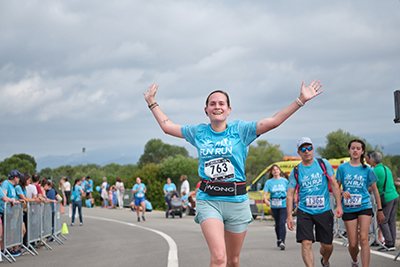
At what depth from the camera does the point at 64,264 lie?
9.44 metres

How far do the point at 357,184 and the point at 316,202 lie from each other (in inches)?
35.2

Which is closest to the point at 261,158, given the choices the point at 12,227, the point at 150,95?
the point at 12,227

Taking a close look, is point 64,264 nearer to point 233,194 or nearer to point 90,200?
point 233,194

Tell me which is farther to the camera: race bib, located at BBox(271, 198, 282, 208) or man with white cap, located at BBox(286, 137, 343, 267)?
race bib, located at BBox(271, 198, 282, 208)

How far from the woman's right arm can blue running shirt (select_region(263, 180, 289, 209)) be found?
6.75 meters

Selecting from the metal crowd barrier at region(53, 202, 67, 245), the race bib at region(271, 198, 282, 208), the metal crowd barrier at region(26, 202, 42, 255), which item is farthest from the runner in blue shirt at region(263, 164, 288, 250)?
the metal crowd barrier at region(53, 202, 67, 245)

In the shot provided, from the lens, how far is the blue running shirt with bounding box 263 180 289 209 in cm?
1157

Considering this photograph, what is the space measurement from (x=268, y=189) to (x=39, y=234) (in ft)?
18.8

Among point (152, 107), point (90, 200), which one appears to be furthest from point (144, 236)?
point (90, 200)

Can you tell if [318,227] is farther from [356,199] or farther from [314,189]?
[356,199]

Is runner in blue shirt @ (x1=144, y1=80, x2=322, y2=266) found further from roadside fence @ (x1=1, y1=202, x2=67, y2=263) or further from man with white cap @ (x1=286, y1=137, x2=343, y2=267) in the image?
roadside fence @ (x1=1, y1=202, x2=67, y2=263)

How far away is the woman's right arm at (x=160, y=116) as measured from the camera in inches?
207

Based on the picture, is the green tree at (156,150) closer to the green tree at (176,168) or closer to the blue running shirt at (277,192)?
the green tree at (176,168)

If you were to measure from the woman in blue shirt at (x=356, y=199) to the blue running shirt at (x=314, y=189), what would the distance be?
19.2 inches
